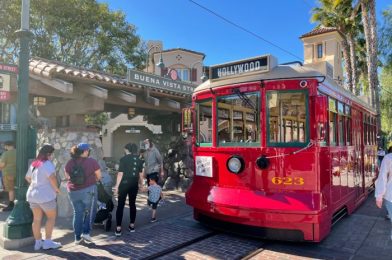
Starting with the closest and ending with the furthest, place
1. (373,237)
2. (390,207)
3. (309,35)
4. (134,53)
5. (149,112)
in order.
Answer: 1. (390,207)
2. (373,237)
3. (149,112)
4. (134,53)
5. (309,35)

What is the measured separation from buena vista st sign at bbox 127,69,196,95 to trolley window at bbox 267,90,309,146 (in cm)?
347

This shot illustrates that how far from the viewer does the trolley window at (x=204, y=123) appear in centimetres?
597

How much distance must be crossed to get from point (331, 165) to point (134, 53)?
16355mm

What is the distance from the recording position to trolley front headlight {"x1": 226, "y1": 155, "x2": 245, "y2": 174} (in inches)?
208

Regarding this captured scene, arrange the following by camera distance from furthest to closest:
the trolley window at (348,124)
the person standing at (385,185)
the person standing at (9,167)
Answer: the person standing at (9,167) < the trolley window at (348,124) < the person standing at (385,185)

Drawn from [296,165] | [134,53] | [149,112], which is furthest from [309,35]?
[296,165]

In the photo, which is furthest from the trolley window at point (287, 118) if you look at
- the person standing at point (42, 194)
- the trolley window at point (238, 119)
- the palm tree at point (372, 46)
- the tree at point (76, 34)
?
the tree at point (76, 34)

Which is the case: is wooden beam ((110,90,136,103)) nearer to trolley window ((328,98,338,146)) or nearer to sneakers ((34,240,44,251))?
sneakers ((34,240,44,251))

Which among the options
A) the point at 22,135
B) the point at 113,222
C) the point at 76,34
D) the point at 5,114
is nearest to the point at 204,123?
the point at 113,222

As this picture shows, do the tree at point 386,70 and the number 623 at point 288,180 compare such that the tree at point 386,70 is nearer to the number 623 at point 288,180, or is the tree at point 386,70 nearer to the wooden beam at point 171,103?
the wooden beam at point 171,103

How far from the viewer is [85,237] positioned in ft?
17.2

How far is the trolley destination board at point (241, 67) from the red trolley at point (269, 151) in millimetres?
16

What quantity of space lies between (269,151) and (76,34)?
14845mm

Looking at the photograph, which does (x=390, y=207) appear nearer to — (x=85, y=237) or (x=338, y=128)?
(x=338, y=128)
